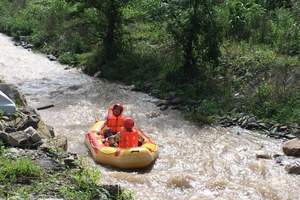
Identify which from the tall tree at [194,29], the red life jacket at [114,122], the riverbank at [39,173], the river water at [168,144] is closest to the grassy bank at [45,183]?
the riverbank at [39,173]

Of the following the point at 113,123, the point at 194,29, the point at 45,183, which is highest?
the point at 194,29

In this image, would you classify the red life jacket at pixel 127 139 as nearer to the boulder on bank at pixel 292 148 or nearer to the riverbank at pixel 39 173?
the riverbank at pixel 39 173

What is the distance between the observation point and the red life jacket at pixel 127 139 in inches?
446

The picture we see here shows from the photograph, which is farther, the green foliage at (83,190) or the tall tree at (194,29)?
the tall tree at (194,29)

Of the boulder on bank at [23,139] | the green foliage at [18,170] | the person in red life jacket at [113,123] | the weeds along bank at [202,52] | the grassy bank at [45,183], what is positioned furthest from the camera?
the weeds along bank at [202,52]

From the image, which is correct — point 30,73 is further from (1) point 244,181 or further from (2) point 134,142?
(1) point 244,181

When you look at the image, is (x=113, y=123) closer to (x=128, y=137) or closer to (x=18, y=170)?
(x=128, y=137)

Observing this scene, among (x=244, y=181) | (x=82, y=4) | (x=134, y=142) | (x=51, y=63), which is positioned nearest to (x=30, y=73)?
(x=51, y=63)

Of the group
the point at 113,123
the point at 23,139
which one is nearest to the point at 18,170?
the point at 23,139

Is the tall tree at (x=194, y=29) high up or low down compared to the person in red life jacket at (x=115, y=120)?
up

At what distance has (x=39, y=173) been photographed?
771 centimetres

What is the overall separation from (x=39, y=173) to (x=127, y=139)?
12.5ft

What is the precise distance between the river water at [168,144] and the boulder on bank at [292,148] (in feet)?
0.88

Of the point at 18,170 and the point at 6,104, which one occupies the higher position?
the point at 18,170
